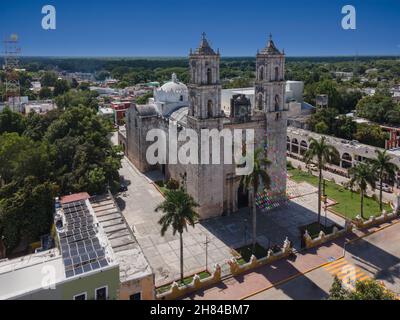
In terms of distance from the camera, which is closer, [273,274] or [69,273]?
[69,273]

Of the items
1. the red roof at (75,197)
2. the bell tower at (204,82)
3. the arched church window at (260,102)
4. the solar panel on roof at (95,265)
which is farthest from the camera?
the arched church window at (260,102)

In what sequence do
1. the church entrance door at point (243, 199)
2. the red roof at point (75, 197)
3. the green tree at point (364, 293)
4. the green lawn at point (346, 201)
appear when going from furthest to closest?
the church entrance door at point (243, 199) < the green lawn at point (346, 201) < the red roof at point (75, 197) < the green tree at point (364, 293)

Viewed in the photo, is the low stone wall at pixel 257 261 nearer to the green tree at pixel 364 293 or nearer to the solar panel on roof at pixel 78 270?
the green tree at pixel 364 293

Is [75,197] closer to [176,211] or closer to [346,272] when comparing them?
[176,211]

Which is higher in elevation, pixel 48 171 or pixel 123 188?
pixel 48 171

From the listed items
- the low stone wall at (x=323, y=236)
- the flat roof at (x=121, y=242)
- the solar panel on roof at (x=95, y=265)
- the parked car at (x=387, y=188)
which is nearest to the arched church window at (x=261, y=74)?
the low stone wall at (x=323, y=236)

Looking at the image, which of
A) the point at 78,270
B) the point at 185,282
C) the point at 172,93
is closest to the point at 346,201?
the point at 185,282

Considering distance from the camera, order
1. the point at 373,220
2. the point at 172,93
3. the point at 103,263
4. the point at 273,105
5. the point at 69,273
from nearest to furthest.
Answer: the point at 69,273 → the point at 103,263 → the point at 373,220 → the point at 273,105 → the point at 172,93
